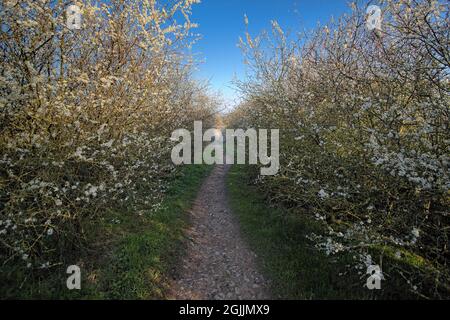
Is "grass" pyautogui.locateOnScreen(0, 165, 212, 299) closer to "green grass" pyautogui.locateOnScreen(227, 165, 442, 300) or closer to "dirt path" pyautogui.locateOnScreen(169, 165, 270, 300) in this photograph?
"dirt path" pyautogui.locateOnScreen(169, 165, 270, 300)

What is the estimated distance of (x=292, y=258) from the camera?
4949 millimetres

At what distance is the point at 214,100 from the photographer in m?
22.1

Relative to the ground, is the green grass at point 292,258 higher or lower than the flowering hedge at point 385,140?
lower

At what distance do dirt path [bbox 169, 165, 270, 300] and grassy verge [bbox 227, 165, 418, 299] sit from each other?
0.26 metres

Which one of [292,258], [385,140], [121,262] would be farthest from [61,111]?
[385,140]

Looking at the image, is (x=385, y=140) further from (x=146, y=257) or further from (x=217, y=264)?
(x=146, y=257)

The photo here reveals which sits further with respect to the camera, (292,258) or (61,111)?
(292,258)

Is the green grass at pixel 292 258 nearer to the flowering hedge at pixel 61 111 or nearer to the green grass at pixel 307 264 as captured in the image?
the green grass at pixel 307 264

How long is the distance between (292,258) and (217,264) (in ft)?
4.80

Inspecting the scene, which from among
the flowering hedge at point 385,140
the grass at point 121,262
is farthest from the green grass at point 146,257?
the flowering hedge at point 385,140

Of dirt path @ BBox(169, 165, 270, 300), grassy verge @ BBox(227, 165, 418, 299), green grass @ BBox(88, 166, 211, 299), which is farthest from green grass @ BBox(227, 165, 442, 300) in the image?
green grass @ BBox(88, 166, 211, 299)

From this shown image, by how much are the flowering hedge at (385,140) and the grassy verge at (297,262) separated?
314mm

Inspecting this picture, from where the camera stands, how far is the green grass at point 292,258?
13.4 ft
